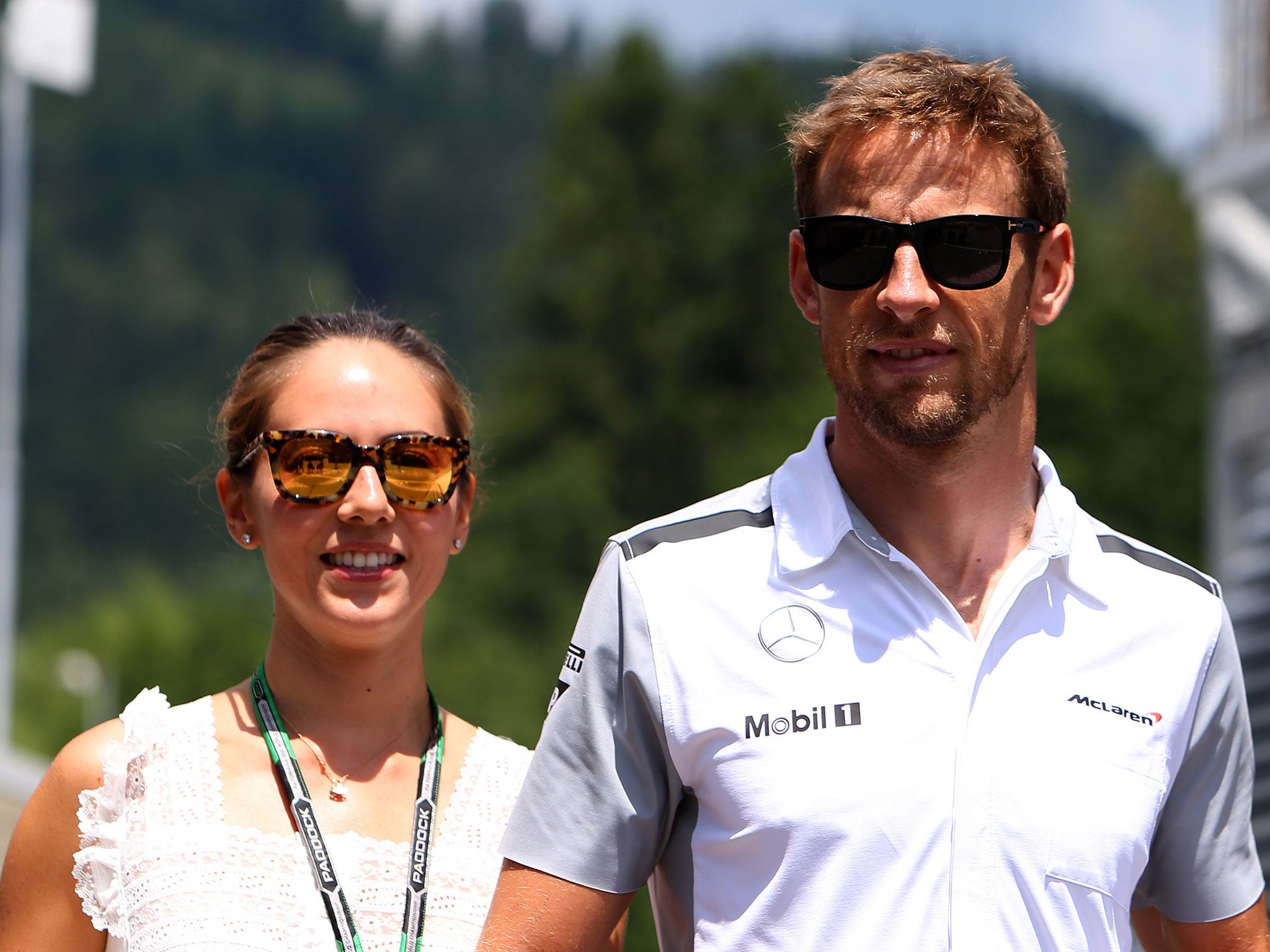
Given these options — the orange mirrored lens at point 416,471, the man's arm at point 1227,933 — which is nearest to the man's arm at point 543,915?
the orange mirrored lens at point 416,471

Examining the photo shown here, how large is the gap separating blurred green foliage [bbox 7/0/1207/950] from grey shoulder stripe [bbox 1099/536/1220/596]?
1745 cm

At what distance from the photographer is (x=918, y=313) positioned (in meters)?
2.46

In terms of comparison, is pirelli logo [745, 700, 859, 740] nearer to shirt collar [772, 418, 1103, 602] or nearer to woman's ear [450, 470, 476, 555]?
shirt collar [772, 418, 1103, 602]

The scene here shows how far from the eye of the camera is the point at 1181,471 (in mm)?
41094

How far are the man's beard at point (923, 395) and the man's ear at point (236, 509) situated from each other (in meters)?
1.12

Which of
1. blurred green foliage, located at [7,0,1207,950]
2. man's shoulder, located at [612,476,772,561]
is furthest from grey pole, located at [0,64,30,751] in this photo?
man's shoulder, located at [612,476,772,561]

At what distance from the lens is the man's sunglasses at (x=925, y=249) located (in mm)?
2463

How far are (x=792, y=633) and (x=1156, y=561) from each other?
2.09ft

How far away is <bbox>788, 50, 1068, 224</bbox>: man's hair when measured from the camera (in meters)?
2.50

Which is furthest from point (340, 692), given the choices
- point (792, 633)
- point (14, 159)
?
point (14, 159)

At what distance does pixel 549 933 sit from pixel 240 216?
82241 mm

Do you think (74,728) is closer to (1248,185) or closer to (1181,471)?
(1181,471)

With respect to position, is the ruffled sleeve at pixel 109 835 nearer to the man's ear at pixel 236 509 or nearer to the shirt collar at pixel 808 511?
the man's ear at pixel 236 509

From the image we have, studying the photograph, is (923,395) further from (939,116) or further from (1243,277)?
(1243,277)
